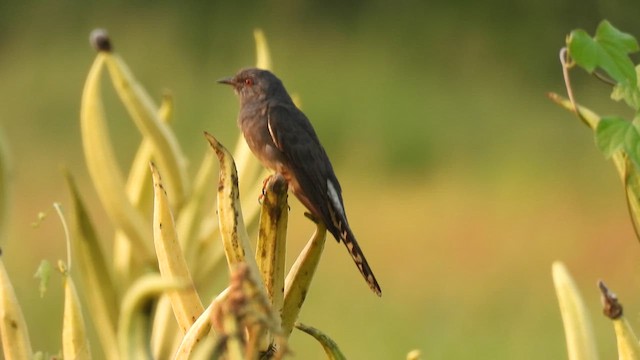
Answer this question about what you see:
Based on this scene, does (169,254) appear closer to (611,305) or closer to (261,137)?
(611,305)

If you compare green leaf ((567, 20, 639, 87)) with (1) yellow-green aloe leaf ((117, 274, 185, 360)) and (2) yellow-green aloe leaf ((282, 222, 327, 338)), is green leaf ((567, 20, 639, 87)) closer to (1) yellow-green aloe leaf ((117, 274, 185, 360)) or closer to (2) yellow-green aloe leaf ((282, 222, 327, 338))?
(2) yellow-green aloe leaf ((282, 222, 327, 338))

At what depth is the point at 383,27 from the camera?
2.55 meters

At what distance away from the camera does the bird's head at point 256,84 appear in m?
1.36

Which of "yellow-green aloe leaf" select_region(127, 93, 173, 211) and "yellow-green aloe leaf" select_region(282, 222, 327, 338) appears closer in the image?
"yellow-green aloe leaf" select_region(282, 222, 327, 338)

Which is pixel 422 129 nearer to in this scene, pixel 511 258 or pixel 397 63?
pixel 397 63

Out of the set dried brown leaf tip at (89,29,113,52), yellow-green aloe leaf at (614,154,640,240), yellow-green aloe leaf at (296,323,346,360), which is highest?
dried brown leaf tip at (89,29,113,52)

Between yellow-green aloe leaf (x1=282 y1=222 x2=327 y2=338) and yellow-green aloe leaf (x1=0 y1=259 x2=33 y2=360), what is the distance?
0.62 ft

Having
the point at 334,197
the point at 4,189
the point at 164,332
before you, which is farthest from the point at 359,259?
the point at 164,332

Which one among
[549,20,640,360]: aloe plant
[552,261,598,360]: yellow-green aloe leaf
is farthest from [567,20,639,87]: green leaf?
[552,261,598,360]: yellow-green aloe leaf

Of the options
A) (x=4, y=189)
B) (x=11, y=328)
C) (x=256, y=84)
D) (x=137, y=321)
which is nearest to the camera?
(x=137, y=321)

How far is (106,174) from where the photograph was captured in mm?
1237

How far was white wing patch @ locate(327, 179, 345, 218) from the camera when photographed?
43.4 inches

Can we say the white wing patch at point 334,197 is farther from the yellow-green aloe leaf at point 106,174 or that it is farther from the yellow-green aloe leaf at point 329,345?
the yellow-green aloe leaf at point 329,345

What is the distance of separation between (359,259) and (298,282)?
22 centimetres
